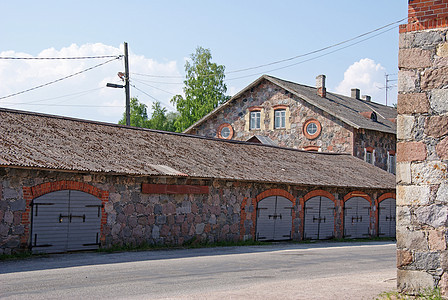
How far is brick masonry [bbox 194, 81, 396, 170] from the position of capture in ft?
110

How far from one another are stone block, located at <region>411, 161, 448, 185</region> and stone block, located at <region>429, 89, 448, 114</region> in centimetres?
75

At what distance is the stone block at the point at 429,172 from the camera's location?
824 centimetres

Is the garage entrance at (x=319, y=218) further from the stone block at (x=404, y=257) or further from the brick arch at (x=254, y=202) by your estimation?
the stone block at (x=404, y=257)

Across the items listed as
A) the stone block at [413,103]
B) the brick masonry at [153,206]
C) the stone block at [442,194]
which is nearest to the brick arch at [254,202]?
the brick masonry at [153,206]

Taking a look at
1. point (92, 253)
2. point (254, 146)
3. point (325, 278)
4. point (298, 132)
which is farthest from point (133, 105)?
point (325, 278)

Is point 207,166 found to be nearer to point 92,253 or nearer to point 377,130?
point 92,253

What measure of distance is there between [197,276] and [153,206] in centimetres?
679

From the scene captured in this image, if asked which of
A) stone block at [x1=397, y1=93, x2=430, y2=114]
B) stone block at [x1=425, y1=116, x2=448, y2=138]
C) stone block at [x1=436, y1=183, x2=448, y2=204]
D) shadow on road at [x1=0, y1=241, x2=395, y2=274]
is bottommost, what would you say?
shadow on road at [x1=0, y1=241, x2=395, y2=274]

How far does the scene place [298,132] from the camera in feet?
115

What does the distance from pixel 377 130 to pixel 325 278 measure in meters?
24.0

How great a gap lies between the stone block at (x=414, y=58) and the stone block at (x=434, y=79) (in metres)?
0.13

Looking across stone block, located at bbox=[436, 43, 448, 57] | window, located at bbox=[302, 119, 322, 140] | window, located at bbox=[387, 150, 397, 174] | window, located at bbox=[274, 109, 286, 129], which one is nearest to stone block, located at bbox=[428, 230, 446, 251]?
stone block, located at bbox=[436, 43, 448, 57]

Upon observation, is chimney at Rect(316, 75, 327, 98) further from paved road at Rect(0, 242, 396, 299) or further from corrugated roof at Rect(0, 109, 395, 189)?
paved road at Rect(0, 242, 396, 299)

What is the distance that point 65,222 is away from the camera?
1605cm
